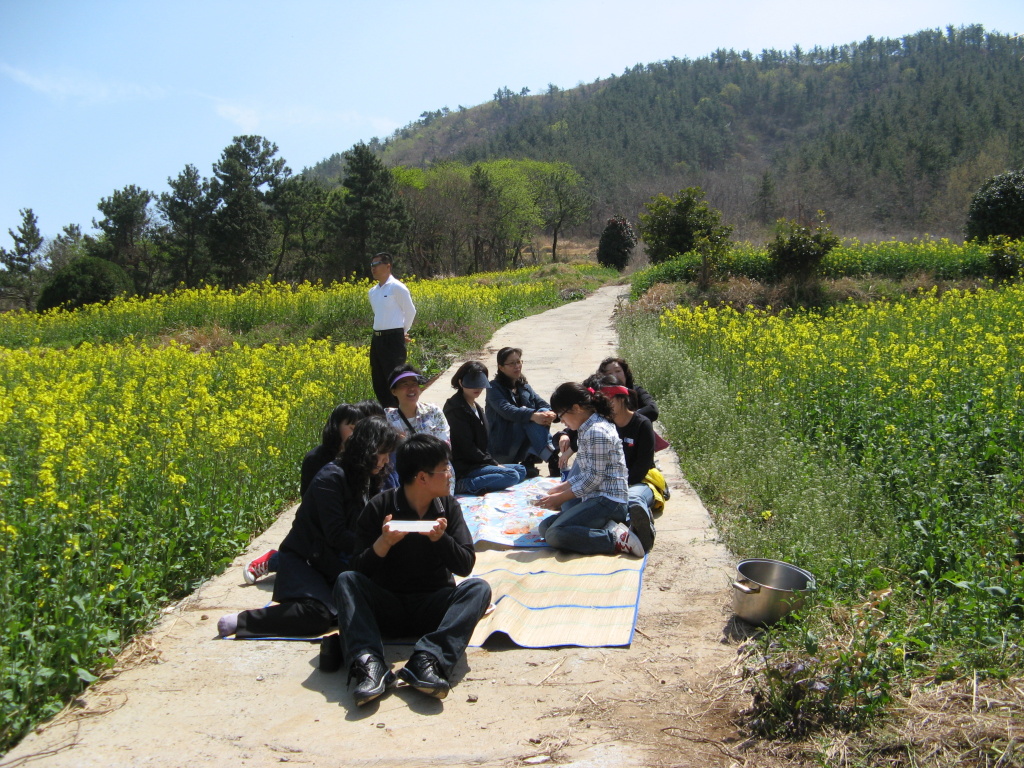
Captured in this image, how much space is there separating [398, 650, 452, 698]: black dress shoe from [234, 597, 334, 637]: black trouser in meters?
0.85

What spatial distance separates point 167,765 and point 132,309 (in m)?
16.1

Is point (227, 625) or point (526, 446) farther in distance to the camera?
point (526, 446)

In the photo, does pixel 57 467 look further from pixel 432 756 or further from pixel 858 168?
pixel 858 168

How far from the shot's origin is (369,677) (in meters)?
3.39

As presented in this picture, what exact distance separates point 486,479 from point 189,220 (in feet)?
146

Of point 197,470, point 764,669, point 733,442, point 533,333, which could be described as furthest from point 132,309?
point 764,669

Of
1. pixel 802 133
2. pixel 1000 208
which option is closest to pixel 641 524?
pixel 1000 208

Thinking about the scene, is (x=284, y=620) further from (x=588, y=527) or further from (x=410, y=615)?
(x=588, y=527)

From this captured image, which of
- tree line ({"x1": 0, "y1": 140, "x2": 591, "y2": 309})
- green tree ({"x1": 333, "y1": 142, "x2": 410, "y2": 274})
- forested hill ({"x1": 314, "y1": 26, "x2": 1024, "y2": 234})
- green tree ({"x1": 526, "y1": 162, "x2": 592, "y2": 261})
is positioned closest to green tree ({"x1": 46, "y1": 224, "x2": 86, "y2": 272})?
tree line ({"x1": 0, "y1": 140, "x2": 591, "y2": 309})

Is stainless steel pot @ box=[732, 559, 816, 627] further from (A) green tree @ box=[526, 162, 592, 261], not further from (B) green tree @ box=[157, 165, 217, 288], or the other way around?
(A) green tree @ box=[526, 162, 592, 261]

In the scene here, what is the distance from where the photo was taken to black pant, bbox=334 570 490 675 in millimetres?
3602

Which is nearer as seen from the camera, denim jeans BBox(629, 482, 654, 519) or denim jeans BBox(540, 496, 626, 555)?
denim jeans BBox(540, 496, 626, 555)

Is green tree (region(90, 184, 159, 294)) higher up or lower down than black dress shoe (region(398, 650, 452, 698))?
higher up

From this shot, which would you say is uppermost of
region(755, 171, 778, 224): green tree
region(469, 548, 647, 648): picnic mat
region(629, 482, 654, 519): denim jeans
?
region(755, 171, 778, 224): green tree
